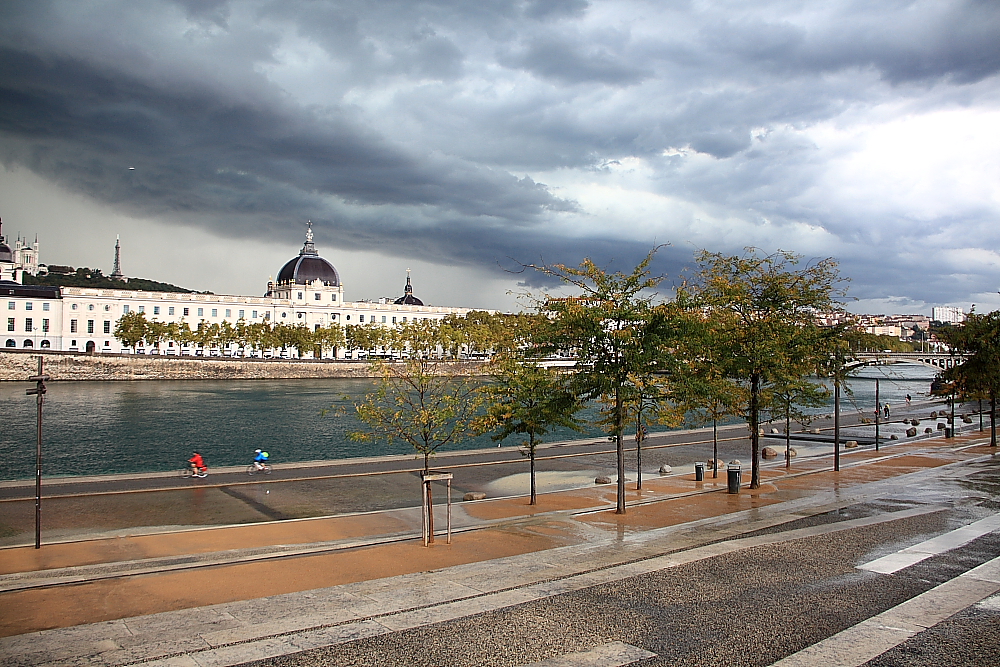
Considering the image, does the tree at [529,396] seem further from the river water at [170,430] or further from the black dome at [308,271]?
the black dome at [308,271]

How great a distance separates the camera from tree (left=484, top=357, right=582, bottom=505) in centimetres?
1814

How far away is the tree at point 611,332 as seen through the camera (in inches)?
664

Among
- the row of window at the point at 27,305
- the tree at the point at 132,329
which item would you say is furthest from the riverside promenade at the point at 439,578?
the row of window at the point at 27,305

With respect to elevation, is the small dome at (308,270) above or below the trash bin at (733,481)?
above

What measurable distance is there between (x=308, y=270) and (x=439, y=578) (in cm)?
15656

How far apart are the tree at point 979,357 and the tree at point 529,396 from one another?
892 inches

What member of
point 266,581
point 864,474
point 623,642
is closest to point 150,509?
point 266,581

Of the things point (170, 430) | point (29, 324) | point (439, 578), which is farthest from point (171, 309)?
point (439, 578)

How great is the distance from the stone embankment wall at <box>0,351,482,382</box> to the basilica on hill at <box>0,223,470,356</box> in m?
19.3

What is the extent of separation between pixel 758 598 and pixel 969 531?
6798 mm

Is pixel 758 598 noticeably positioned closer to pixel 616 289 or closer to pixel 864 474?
pixel 616 289

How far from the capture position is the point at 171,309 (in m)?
138

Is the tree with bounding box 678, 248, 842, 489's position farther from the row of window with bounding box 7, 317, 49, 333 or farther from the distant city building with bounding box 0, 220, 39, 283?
the distant city building with bounding box 0, 220, 39, 283

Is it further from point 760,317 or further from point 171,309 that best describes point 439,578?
point 171,309
